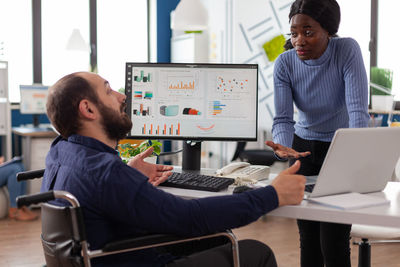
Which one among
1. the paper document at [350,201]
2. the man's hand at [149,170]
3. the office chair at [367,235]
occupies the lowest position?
the office chair at [367,235]

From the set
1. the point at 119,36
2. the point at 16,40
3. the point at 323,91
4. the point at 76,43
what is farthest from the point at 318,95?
the point at 119,36

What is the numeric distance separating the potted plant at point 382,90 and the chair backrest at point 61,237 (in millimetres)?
3369

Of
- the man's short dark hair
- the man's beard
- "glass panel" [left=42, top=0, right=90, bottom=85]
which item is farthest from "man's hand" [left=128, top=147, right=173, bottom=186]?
"glass panel" [left=42, top=0, right=90, bottom=85]

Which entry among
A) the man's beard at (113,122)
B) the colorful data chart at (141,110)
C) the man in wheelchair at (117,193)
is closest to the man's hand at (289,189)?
the man in wheelchair at (117,193)

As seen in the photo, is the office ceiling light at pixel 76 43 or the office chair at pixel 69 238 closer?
the office chair at pixel 69 238

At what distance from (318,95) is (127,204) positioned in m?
1.05

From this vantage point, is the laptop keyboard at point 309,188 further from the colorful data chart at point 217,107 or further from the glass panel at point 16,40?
the glass panel at point 16,40

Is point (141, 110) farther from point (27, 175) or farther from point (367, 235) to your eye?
point (367, 235)

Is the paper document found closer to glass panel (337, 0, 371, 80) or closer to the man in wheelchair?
A: the man in wheelchair

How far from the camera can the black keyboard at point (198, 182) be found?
1.70 metres

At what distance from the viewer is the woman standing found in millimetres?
1836

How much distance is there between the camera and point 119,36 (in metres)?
6.52

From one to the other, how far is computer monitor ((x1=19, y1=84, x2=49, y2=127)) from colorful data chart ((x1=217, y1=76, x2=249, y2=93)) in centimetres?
344

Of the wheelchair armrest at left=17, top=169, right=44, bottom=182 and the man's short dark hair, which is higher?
the man's short dark hair
